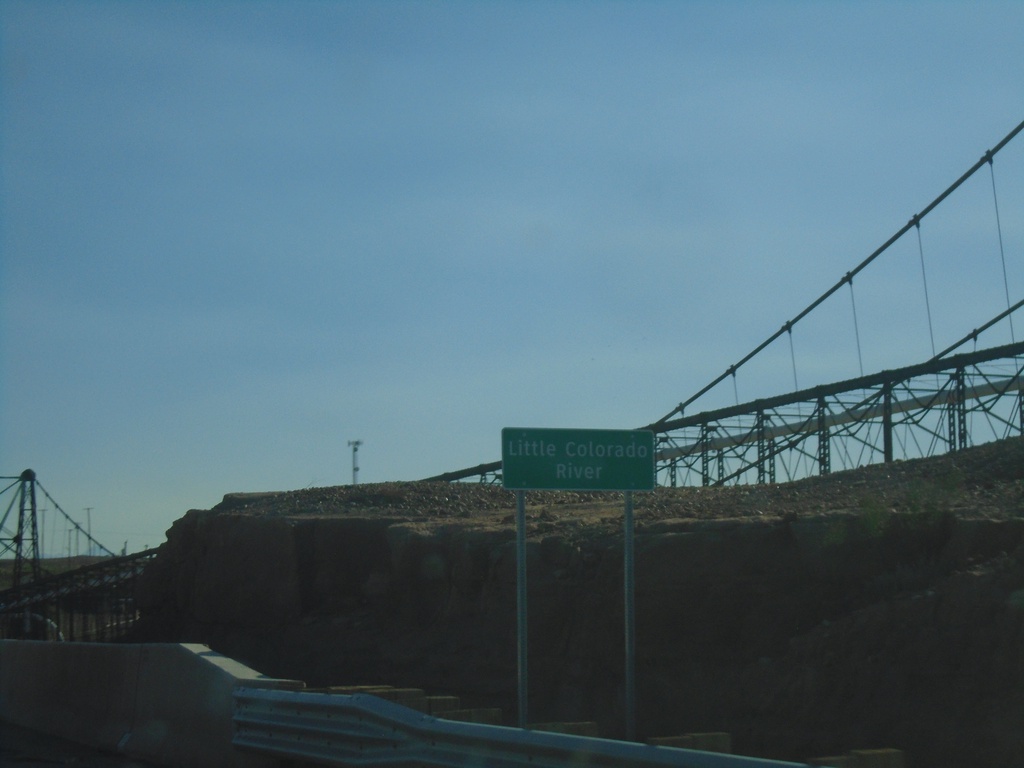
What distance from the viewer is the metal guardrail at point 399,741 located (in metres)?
6.93

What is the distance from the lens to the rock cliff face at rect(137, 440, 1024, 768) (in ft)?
37.2

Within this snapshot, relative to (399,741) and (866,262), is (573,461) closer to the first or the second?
(399,741)

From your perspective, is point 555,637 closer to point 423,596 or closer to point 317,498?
point 423,596

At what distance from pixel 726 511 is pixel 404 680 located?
546 centimetres

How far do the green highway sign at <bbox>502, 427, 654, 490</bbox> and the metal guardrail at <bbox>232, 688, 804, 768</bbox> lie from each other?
7.49ft

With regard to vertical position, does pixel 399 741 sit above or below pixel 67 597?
below

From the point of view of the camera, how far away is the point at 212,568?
80.4 ft

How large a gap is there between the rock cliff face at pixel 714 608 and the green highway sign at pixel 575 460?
144 inches

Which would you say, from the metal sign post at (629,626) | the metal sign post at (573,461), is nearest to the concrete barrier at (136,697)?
the metal sign post at (573,461)

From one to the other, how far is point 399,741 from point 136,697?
5.30 m

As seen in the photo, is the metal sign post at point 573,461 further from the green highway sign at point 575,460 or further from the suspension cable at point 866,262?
the suspension cable at point 866,262

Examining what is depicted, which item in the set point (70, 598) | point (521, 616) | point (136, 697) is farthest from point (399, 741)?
point (70, 598)

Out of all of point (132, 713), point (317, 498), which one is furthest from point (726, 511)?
point (317, 498)

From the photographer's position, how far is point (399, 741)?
8.65 metres
